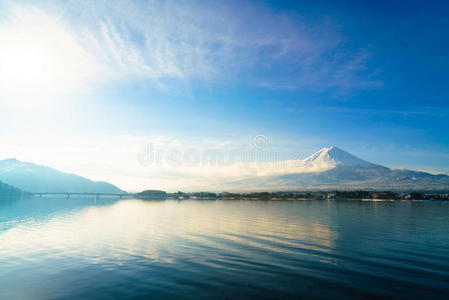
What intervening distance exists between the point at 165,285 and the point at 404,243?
33067 mm

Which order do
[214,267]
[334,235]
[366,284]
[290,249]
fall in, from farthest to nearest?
[334,235] < [290,249] < [214,267] < [366,284]

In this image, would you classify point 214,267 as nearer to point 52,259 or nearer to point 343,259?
point 343,259

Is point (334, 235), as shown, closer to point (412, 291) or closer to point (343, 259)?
point (343, 259)

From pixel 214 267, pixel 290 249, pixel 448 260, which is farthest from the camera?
pixel 290 249

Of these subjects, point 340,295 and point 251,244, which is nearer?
point 340,295

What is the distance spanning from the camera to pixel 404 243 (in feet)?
113

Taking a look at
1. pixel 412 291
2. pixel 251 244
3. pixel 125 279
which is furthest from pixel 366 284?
pixel 125 279

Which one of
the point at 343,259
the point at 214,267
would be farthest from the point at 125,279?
the point at 343,259

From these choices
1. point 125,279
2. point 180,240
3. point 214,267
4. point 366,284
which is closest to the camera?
point 366,284

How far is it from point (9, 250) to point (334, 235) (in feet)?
151

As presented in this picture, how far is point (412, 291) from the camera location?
58.2 feet

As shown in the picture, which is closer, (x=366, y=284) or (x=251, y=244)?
(x=366, y=284)

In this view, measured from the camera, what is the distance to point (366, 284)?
62.3 ft

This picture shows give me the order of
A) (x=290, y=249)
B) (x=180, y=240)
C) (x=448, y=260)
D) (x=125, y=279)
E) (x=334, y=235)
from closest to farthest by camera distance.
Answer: (x=125, y=279) → (x=448, y=260) → (x=290, y=249) → (x=180, y=240) → (x=334, y=235)
